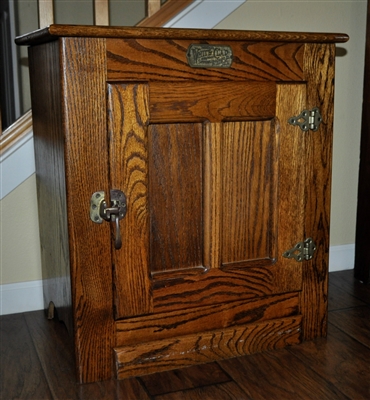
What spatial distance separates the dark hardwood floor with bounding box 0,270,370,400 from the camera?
1430 millimetres

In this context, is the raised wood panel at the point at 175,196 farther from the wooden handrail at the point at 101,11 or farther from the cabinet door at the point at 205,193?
the wooden handrail at the point at 101,11

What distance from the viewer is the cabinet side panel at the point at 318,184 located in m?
1.57

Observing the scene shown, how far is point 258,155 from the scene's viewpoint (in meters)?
1.55

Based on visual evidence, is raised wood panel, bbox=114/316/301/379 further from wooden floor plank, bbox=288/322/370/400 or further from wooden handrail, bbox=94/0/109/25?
wooden handrail, bbox=94/0/109/25

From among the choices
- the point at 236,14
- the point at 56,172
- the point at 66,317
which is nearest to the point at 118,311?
the point at 66,317

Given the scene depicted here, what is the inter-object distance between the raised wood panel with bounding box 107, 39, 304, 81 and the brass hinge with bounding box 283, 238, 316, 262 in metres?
0.45

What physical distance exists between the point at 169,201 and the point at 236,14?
0.86 meters

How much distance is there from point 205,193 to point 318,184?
333 mm

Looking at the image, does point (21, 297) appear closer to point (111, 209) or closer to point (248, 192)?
point (111, 209)

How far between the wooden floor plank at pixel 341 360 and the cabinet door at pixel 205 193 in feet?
0.58

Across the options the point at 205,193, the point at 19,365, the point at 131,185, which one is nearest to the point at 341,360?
the point at 205,193

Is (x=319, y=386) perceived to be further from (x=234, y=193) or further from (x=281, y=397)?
(x=234, y=193)

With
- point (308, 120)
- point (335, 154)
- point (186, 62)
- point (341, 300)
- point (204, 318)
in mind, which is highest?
point (186, 62)

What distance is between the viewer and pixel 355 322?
1833 millimetres
